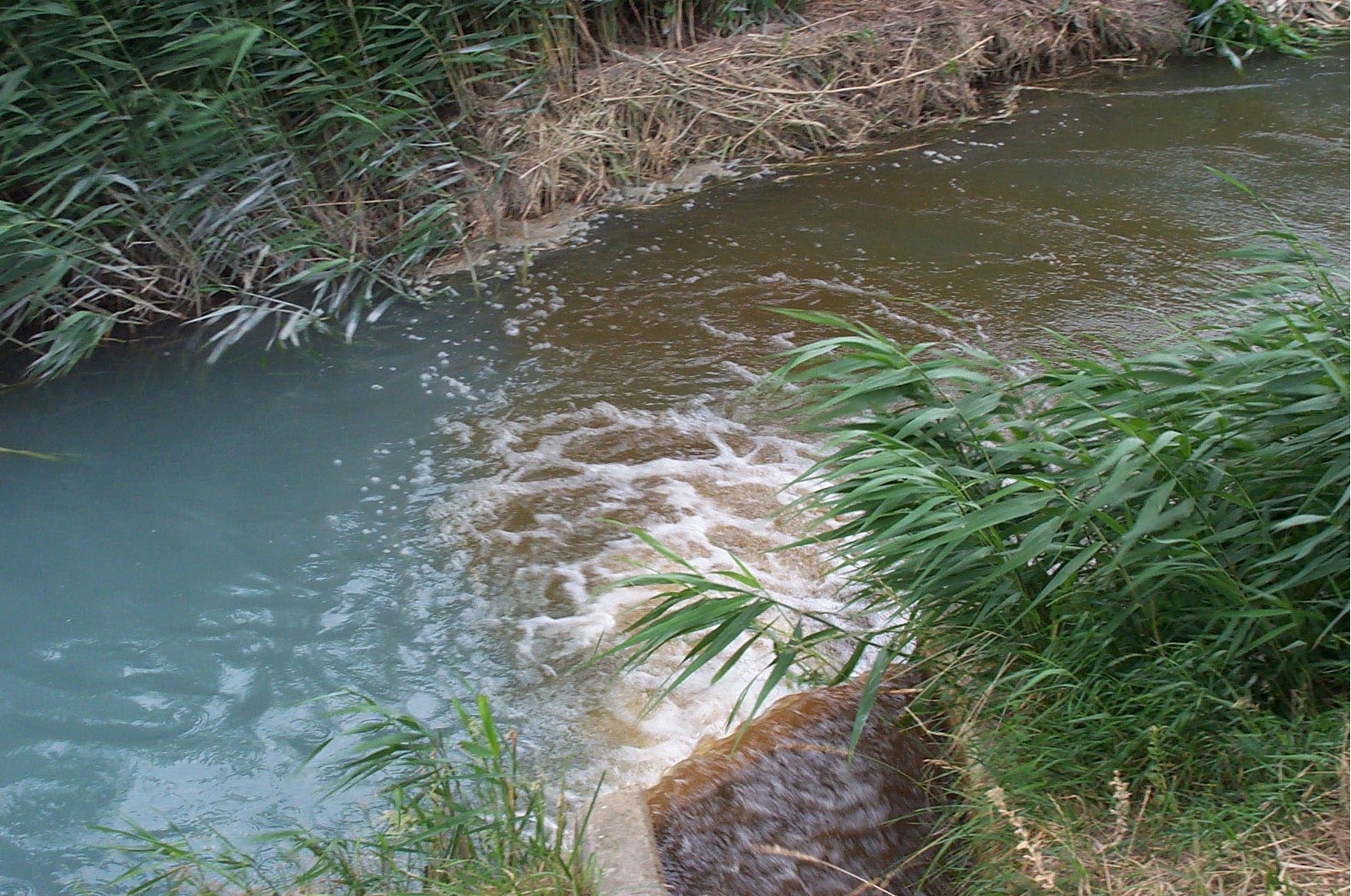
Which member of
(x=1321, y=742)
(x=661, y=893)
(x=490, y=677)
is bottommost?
(x=490, y=677)

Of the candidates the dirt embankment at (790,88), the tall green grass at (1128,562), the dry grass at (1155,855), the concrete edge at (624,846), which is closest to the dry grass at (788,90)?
the dirt embankment at (790,88)

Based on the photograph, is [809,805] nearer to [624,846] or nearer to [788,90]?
[624,846]

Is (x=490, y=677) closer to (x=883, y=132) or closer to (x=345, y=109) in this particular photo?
(x=345, y=109)

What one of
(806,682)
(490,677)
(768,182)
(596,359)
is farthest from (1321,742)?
(768,182)

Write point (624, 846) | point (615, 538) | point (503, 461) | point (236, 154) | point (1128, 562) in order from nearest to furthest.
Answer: point (1128, 562) < point (624, 846) < point (615, 538) < point (503, 461) < point (236, 154)

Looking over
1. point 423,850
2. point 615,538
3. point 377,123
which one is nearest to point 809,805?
point 423,850

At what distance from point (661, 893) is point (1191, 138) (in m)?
5.40

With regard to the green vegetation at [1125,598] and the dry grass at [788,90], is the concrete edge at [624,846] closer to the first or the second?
the green vegetation at [1125,598]

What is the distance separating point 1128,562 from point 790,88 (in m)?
4.75

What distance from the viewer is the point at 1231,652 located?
6.97ft

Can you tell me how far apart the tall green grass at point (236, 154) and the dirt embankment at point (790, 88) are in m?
0.21

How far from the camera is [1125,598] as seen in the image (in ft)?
7.55

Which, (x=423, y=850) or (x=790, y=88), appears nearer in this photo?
(x=423, y=850)

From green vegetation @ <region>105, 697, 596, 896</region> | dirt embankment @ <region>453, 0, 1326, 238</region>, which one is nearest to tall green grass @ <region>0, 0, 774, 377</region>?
dirt embankment @ <region>453, 0, 1326, 238</region>
